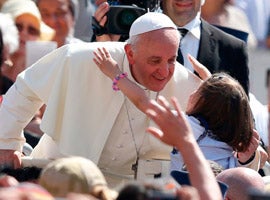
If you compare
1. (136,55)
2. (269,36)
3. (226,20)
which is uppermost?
(136,55)

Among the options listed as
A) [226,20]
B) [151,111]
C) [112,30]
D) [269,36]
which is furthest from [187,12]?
[269,36]

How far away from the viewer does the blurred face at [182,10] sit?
29.1 feet

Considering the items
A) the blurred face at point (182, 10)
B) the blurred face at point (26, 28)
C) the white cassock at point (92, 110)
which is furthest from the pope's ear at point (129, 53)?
the blurred face at point (26, 28)

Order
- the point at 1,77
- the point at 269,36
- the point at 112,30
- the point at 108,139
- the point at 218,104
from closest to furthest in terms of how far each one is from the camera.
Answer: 1. the point at 218,104
2. the point at 108,139
3. the point at 112,30
4. the point at 1,77
5. the point at 269,36

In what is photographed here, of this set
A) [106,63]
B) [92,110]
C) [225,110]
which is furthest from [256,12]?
[225,110]

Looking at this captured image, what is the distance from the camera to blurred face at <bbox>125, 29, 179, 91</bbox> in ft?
23.7

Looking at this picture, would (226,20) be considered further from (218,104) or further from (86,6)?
(218,104)

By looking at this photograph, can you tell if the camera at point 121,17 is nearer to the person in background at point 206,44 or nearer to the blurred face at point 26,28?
the person in background at point 206,44

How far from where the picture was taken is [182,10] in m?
8.88

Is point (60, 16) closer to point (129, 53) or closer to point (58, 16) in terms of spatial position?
point (58, 16)

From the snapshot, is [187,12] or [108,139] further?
[187,12]

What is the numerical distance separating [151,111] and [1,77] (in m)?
4.23

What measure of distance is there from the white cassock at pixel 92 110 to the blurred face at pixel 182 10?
1241 millimetres

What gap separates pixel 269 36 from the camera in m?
14.5
